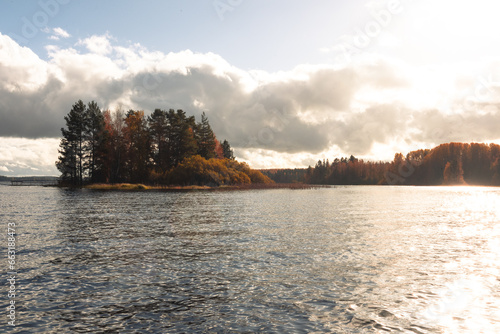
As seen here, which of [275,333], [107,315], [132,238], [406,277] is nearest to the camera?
[275,333]

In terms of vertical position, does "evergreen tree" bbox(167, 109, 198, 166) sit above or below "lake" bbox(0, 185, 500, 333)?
above

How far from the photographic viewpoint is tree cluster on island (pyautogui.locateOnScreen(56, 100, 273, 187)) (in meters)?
92.8

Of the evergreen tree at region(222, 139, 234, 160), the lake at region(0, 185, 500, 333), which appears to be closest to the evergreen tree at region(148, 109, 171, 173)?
the evergreen tree at region(222, 139, 234, 160)

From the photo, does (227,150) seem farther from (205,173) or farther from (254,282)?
(254,282)

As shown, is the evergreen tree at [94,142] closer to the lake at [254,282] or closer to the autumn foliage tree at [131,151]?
the autumn foliage tree at [131,151]

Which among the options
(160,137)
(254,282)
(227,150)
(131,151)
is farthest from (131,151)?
(254,282)

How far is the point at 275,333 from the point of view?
767 cm

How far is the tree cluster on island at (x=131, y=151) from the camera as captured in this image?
9275 cm

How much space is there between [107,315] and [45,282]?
414 cm

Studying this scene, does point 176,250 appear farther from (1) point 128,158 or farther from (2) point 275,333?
(1) point 128,158

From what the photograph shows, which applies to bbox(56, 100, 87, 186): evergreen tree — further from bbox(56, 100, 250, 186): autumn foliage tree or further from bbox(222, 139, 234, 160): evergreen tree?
bbox(222, 139, 234, 160): evergreen tree

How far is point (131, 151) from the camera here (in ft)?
306

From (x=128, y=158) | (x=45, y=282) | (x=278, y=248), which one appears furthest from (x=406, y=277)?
(x=128, y=158)

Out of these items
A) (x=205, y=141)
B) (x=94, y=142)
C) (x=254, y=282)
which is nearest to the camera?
(x=254, y=282)
